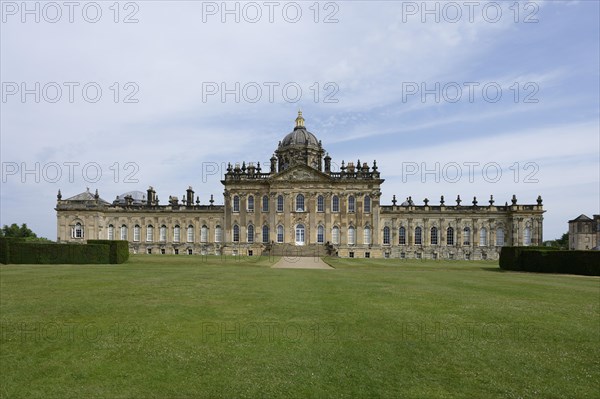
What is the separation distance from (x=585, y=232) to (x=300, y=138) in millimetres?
61531

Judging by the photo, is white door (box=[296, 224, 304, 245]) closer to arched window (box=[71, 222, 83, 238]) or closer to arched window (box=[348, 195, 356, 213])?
arched window (box=[348, 195, 356, 213])

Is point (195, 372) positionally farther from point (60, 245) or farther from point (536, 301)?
point (60, 245)

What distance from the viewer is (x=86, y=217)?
197 feet

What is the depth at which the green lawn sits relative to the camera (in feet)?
26.6

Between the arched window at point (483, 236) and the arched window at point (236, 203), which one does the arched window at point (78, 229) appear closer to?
the arched window at point (236, 203)

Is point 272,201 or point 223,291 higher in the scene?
point 272,201

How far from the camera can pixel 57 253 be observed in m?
33.9

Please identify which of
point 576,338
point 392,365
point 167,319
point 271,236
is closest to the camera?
point 392,365

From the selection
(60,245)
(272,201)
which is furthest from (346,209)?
(60,245)

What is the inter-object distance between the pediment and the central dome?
6.75 meters

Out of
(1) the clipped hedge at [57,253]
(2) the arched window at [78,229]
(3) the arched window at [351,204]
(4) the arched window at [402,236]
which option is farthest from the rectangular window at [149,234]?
(4) the arched window at [402,236]

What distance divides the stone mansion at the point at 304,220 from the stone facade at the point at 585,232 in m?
31.9

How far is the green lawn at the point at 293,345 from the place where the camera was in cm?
811

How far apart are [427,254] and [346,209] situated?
13.8 m
